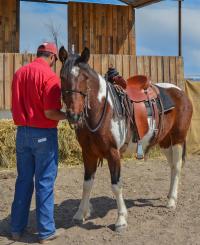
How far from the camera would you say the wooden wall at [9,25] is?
1239 centimetres

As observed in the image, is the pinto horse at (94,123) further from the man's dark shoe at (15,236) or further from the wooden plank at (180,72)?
the wooden plank at (180,72)

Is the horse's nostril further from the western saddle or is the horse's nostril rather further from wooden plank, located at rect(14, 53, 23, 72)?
wooden plank, located at rect(14, 53, 23, 72)

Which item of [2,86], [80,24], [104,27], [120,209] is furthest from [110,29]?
Answer: [120,209]

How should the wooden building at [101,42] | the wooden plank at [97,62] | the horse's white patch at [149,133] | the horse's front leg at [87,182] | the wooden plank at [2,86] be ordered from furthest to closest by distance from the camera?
1. the wooden plank at [97,62]
2. the wooden building at [101,42]
3. the wooden plank at [2,86]
4. the horse's white patch at [149,133]
5. the horse's front leg at [87,182]

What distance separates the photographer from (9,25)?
40.9ft

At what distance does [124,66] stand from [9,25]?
13.1 feet

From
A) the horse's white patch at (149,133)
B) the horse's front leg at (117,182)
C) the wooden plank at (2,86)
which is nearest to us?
the horse's front leg at (117,182)

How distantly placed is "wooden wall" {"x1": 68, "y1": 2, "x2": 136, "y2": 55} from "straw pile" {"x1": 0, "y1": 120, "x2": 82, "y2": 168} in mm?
4611

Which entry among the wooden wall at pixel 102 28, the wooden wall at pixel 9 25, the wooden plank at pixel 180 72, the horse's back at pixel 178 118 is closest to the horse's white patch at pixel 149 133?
the horse's back at pixel 178 118

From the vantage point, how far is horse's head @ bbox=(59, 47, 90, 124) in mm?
4379

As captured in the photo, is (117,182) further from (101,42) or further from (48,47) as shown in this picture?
(101,42)

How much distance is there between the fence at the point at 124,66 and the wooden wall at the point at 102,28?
10.8 feet

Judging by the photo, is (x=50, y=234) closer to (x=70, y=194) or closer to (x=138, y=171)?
(x=70, y=194)

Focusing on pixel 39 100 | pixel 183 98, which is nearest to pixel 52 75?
pixel 39 100
